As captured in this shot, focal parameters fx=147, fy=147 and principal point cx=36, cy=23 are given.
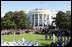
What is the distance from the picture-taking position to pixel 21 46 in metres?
4.08

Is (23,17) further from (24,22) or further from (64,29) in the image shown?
(64,29)

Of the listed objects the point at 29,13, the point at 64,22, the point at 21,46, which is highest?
the point at 29,13

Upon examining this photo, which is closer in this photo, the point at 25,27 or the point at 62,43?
the point at 62,43

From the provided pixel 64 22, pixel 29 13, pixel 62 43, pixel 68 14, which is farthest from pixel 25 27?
pixel 62 43

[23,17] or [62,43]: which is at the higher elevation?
[23,17]

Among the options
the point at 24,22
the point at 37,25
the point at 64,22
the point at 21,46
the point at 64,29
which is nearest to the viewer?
the point at 21,46

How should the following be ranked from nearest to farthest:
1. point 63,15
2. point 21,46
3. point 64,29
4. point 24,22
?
point 21,46, point 63,15, point 64,29, point 24,22

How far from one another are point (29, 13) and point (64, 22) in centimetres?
789

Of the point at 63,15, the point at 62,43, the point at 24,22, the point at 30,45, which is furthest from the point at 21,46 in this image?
the point at 24,22

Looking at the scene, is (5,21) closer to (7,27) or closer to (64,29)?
(7,27)

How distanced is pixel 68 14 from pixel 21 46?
11.1 feet

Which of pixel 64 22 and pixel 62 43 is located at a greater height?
pixel 64 22

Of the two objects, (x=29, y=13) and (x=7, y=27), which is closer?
(x=7, y=27)

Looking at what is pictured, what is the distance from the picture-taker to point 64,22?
311 inches
